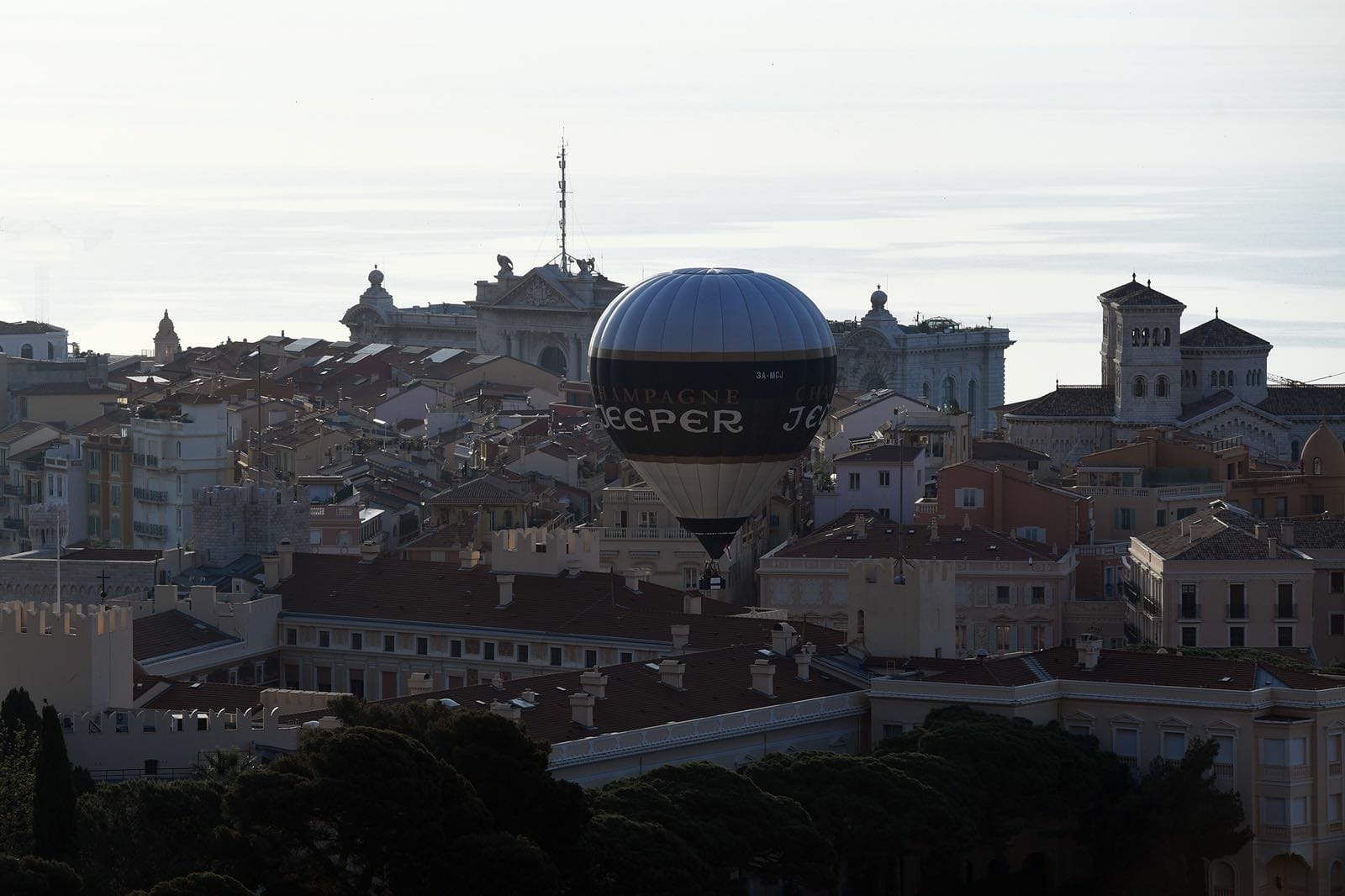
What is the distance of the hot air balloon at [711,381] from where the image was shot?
238 feet

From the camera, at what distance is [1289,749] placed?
217 feet

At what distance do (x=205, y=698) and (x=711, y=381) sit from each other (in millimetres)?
11039

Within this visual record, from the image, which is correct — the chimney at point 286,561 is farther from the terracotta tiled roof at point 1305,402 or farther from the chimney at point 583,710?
the terracotta tiled roof at point 1305,402

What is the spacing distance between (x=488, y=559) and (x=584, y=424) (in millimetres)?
37865

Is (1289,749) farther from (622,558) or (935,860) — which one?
(622,558)

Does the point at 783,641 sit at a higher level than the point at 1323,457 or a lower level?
lower

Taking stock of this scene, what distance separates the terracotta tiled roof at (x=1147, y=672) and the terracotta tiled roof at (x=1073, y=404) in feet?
168

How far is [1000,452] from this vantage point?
348 ft

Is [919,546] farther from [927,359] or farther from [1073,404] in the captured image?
[927,359]

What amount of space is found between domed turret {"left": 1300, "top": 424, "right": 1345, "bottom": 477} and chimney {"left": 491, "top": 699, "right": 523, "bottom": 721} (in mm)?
40945

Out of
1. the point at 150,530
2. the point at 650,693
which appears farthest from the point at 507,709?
the point at 150,530

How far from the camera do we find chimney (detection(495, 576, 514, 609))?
78.9 m

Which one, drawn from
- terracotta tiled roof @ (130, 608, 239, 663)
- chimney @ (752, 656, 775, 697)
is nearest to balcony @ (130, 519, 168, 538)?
terracotta tiled roof @ (130, 608, 239, 663)

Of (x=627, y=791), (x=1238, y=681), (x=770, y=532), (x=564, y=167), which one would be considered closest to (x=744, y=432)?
(x=1238, y=681)
